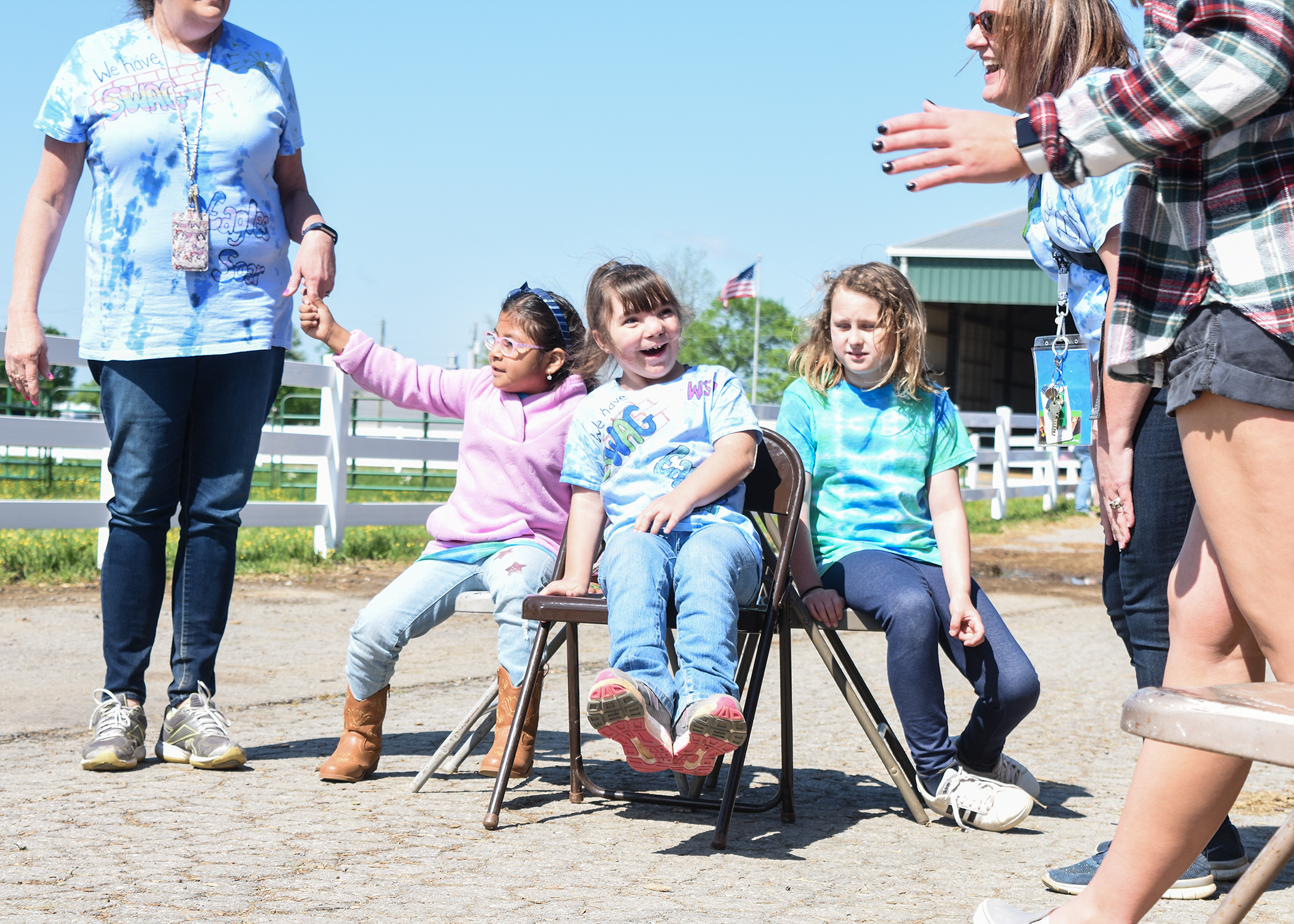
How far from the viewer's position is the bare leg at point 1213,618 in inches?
75.0

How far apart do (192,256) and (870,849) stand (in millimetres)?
2481

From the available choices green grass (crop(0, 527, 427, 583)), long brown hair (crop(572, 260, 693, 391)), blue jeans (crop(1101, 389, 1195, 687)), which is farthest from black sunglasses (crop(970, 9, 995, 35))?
green grass (crop(0, 527, 427, 583))

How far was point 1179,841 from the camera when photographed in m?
2.07

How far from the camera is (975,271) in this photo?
30.6 meters

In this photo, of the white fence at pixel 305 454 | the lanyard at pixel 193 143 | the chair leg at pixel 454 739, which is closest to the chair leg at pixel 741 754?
the chair leg at pixel 454 739

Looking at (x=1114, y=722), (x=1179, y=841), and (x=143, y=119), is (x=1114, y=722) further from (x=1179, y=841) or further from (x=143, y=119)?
(x=143, y=119)

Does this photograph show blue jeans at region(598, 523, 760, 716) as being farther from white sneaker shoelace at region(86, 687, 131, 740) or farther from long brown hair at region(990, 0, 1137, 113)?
white sneaker shoelace at region(86, 687, 131, 740)

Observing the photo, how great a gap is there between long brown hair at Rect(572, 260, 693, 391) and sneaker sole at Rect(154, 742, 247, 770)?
61.4 inches

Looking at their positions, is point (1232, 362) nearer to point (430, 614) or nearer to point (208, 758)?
point (430, 614)

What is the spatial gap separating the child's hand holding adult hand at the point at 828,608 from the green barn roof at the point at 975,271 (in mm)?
27577

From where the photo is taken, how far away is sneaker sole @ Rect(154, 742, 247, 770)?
12.2 feet

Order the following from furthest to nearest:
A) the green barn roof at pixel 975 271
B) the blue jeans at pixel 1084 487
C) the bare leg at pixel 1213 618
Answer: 1. the green barn roof at pixel 975 271
2. the blue jeans at pixel 1084 487
3. the bare leg at pixel 1213 618

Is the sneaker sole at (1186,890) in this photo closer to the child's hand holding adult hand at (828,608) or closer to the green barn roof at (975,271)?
the child's hand holding adult hand at (828,608)

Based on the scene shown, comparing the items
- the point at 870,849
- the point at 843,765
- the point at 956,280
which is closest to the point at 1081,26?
the point at 870,849
